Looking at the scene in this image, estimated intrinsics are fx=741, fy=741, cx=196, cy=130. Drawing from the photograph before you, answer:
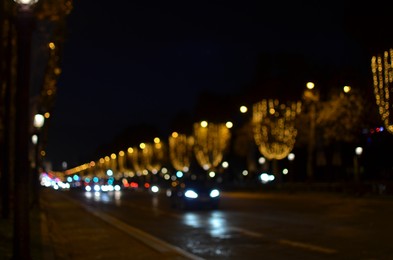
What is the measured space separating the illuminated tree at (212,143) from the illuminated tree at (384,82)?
54.2 m

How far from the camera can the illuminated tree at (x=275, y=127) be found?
70250 millimetres

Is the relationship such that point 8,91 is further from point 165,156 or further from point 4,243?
point 165,156

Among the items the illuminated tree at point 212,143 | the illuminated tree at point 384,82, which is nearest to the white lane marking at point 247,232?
the illuminated tree at point 384,82

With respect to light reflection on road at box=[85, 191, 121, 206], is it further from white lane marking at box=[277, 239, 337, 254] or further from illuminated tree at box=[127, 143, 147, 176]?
illuminated tree at box=[127, 143, 147, 176]

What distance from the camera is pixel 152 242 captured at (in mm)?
20359

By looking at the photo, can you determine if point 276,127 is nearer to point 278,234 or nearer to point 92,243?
point 278,234

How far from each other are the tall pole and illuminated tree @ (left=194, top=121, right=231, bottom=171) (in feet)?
277

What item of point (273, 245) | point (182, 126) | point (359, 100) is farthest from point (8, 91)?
point (182, 126)

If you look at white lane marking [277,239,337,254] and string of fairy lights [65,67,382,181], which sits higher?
string of fairy lights [65,67,382,181]

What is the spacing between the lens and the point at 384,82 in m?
41.9

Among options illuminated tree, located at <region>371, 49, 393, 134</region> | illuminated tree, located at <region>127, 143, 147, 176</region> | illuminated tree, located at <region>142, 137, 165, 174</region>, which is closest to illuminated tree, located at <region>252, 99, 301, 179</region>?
illuminated tree, located at <region>371, 49, 393, 134</region>

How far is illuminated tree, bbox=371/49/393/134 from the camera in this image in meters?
40.9

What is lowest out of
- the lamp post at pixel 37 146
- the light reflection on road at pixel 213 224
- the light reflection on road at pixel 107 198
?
the light reflection on road at pixel 213 224

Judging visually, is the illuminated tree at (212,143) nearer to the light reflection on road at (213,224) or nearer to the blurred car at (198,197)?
the blurred car at (198,197)
